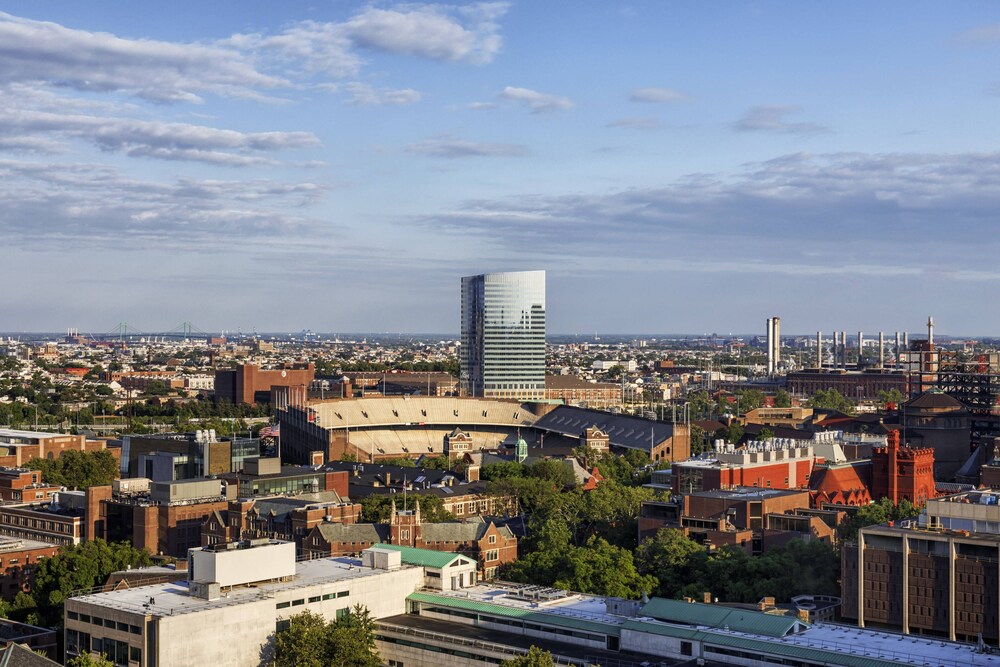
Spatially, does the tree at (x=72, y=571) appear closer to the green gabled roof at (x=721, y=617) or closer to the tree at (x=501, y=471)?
the green gabled roof at (x=721, y=617)

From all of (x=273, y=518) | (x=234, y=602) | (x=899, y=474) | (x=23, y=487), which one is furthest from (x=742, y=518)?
(x=23, y=487)

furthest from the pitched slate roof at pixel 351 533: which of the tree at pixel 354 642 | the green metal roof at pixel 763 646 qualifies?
the green metal roof at pixel 763 646

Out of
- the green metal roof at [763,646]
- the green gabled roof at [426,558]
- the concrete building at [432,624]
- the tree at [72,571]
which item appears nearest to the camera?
the green metal roof at [763,646]

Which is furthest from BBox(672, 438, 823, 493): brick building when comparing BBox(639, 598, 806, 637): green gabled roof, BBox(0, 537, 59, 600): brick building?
BBox(0, 537, 59, 600): brick building

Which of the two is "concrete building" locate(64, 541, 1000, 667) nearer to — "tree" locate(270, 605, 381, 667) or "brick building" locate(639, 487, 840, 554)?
"tree" locate(270, 605, 381, 667)

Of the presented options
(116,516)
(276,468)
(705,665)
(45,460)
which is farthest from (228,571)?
A: (45,460)

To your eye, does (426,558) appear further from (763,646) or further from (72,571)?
(72,571)
